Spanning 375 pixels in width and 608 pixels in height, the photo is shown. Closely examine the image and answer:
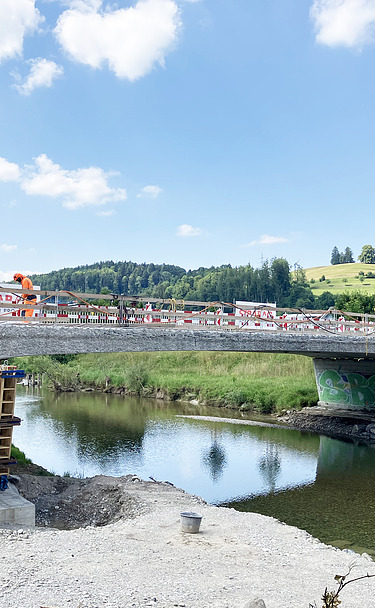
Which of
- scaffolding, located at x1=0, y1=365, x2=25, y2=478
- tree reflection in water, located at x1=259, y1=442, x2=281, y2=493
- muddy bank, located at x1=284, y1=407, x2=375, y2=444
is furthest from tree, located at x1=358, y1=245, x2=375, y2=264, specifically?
scaffolding, located at x1=0, y1=365, x2=25, y2=478

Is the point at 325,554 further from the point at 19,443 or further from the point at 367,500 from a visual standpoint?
the point at 19,443

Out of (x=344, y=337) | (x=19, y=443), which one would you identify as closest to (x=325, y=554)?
(x=344, y=337)

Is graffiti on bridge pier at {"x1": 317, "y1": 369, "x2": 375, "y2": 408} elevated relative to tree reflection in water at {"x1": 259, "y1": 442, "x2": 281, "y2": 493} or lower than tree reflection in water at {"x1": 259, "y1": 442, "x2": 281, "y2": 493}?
elevated

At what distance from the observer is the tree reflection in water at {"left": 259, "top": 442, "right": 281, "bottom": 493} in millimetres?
22750

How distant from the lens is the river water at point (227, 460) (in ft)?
61.9

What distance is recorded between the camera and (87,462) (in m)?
24.4

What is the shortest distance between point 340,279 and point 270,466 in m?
115

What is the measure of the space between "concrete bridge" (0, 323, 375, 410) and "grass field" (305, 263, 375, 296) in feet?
287

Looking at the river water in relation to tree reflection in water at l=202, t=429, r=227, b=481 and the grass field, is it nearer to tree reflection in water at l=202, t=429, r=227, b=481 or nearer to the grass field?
tree reflection in water at l=202, t=429, r=227, b=481

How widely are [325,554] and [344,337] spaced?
55.4 ft

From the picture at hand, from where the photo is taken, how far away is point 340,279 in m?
134

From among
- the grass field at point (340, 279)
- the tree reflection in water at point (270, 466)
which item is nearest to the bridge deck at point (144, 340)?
the tree reflection in water at point (270, 466)

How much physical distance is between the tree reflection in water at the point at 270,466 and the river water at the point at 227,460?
0.05 metres

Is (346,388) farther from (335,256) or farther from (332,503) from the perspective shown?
(335,256)
